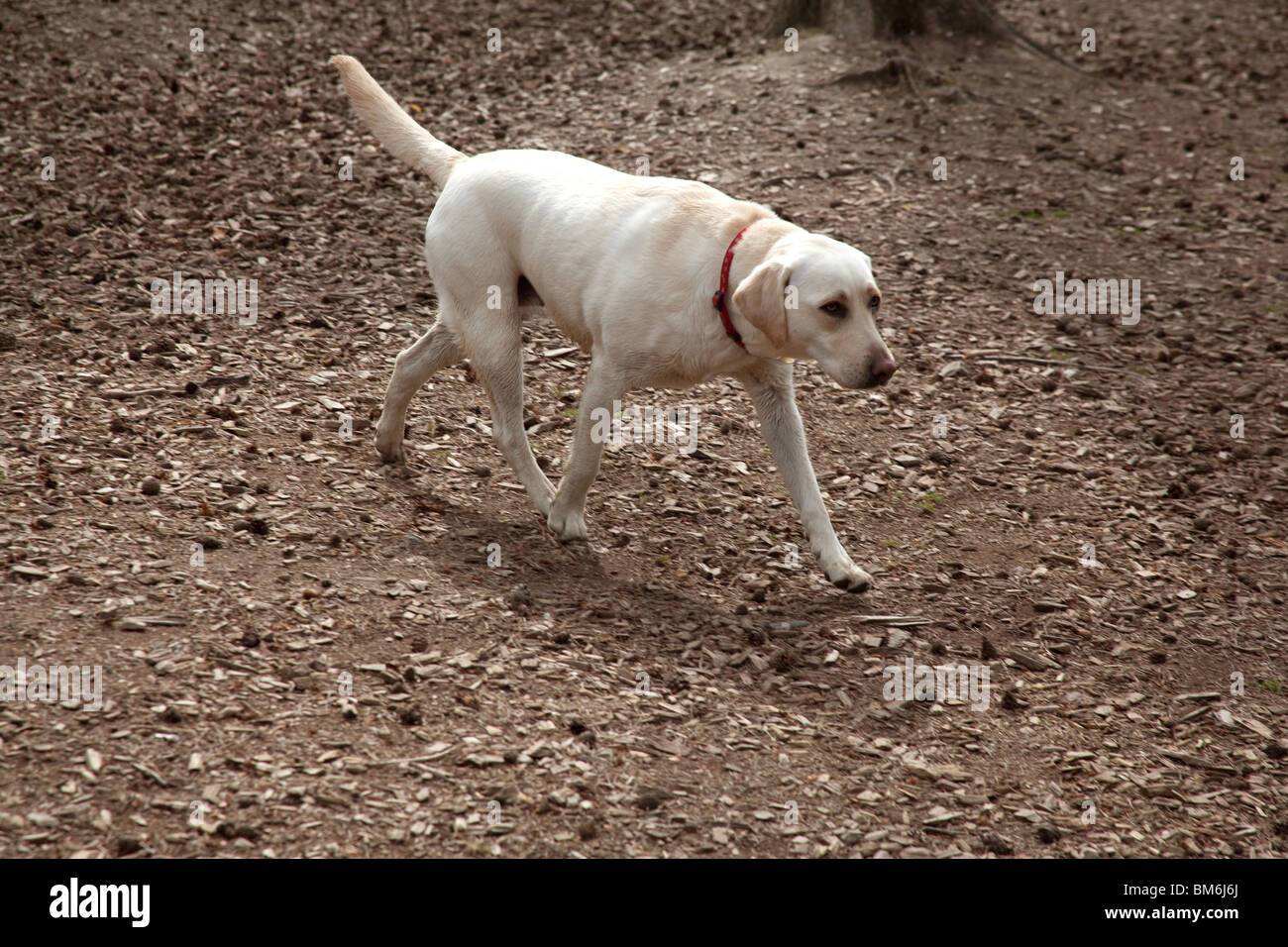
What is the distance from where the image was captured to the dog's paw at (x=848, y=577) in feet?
15.5

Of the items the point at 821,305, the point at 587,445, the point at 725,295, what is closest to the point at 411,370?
the point at 587,445

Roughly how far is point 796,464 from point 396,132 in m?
2.31

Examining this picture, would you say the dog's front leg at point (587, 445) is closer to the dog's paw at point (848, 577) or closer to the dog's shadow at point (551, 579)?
the dog's shadow at point (551, 579)

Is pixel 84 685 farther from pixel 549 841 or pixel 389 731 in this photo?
pixel 549 841

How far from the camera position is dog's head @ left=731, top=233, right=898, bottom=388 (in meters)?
4.16

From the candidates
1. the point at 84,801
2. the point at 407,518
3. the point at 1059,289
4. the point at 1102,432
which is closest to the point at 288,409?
the point at 407,518

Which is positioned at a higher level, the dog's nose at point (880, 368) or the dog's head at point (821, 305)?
the dog's head at point (821, 305)

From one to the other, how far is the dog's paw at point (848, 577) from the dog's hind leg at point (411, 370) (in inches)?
73.3

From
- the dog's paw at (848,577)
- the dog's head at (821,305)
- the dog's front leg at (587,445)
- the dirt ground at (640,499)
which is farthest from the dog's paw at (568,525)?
the dog's head at (821,305)

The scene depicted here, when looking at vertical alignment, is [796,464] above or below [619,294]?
below

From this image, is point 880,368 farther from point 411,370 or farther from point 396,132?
point 396,132

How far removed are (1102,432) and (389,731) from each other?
409 centimetres

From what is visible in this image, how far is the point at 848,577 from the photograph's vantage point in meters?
4.72

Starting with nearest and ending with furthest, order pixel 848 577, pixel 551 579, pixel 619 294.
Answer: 1. pixel 619 294
2. pixel 551 579
3. pixel 848 577
